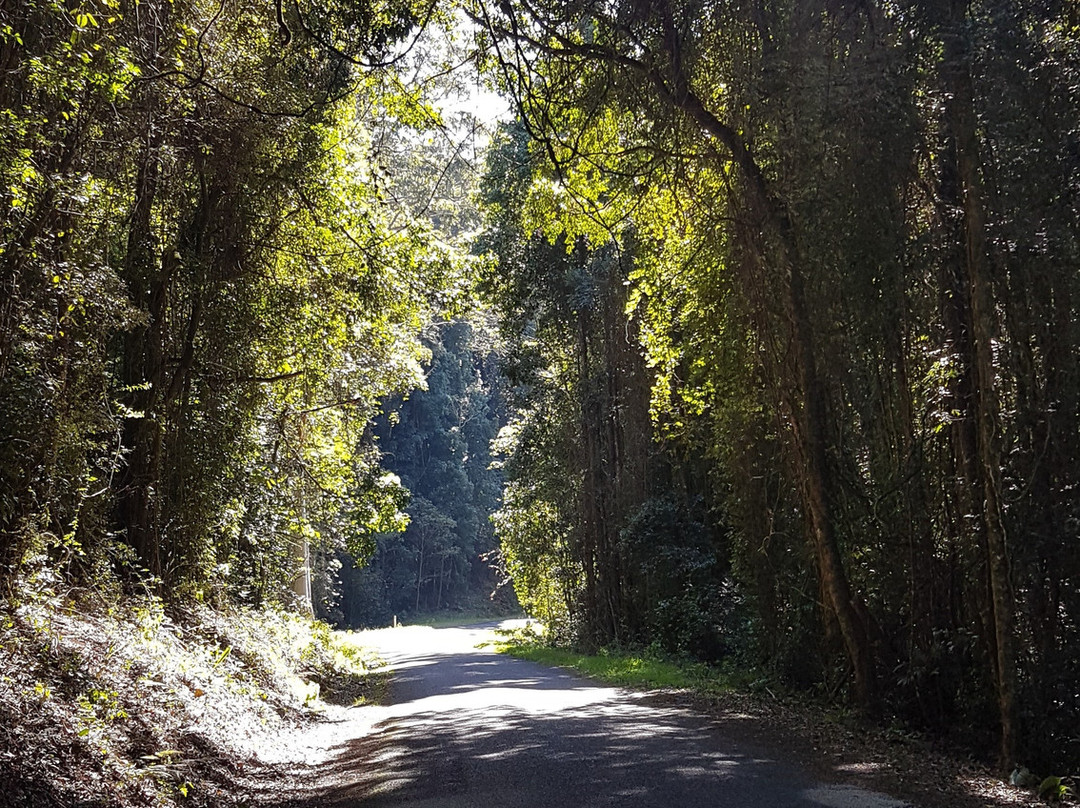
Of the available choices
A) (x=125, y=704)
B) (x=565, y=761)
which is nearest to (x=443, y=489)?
(x=125, y=704)

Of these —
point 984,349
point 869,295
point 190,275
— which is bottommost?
point 984,349

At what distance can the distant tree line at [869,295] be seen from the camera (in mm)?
7664

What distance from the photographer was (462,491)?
66625mm

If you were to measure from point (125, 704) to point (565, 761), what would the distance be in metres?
3.83

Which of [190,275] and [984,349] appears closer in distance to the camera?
[984,349]

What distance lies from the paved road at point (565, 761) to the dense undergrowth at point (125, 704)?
1.20 m

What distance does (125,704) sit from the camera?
810 centimetres

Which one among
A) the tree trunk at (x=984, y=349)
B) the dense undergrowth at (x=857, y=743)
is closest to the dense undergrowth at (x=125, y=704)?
the dense undergrowth at (x=857, y=743)

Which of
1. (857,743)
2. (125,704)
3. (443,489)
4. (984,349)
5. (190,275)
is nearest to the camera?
(984,349)

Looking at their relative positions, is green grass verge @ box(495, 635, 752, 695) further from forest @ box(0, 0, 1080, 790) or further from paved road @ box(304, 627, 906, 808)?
paved road @ box(304, 627, 906, 808)

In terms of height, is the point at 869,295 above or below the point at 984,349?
above

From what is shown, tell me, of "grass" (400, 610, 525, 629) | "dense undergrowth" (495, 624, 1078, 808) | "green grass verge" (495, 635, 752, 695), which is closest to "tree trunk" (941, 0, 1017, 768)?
"dense undergrowth" (495, 624, 1078, 808)

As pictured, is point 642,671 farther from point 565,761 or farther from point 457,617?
point 457,617

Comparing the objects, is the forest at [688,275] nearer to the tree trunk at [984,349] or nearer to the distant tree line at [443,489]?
the tree trunk at [984,349]
